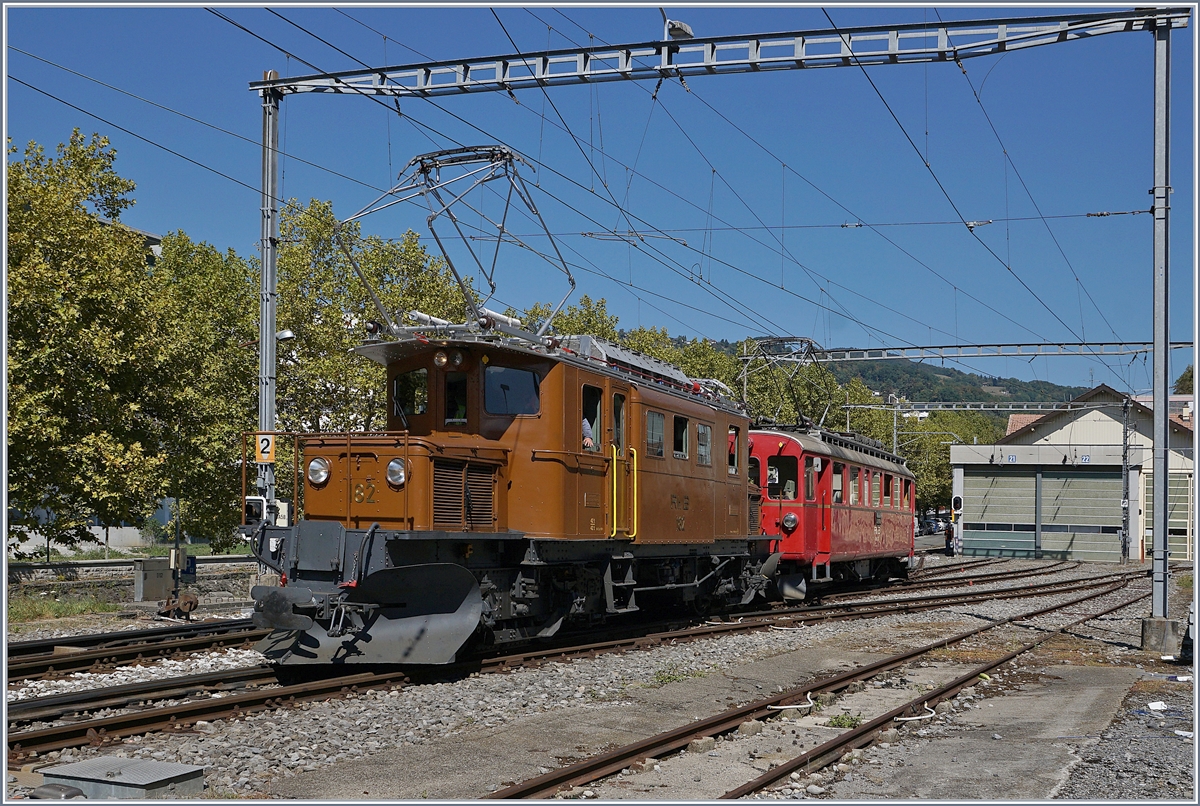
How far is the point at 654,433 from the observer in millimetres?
14523

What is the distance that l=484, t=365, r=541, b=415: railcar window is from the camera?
12375mm

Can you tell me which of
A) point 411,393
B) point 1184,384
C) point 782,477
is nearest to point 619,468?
point 411,393

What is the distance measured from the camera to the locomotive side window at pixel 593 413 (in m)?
13.1

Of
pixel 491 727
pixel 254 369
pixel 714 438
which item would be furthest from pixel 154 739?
pixel 254 369

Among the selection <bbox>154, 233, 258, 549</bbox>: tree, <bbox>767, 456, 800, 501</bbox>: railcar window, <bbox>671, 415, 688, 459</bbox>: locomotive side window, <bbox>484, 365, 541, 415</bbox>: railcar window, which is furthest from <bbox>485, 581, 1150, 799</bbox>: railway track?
<bbox>154, 233, 258, 549</bbox>: tree

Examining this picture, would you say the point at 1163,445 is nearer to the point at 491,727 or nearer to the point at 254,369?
the point at 491,727

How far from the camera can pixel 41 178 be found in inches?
774

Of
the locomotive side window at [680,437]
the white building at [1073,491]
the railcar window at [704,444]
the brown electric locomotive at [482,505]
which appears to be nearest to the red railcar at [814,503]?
the railcar window at [704,444]

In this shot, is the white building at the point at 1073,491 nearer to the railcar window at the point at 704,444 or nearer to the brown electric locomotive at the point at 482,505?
the railcar window at the point at 704,444

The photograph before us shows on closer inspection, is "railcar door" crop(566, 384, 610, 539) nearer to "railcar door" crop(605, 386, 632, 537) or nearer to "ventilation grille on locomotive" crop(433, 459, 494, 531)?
"railcar door" crop(605, 386, 632, 537)

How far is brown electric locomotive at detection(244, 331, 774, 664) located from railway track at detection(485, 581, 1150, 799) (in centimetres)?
314

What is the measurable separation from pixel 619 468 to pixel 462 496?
8.80 feet

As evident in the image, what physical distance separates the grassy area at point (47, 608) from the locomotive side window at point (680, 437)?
33.3ft

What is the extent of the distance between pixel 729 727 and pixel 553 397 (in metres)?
4.60
